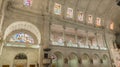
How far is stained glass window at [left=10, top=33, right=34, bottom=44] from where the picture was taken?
16.4m

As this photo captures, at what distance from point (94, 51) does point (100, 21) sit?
785 cm

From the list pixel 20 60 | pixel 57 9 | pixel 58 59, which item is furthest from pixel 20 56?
pixel 57 9

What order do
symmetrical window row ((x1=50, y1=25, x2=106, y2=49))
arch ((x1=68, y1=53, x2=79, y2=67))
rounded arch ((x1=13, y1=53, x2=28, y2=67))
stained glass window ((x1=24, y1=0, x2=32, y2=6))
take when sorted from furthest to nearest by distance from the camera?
symmetrical window row ((x1=50, y1=25, x2=106, y2=49))
arch ((x1=68, y1=53, x2=79, y2=67))
stained glass window ((x1=24, y1=0, x2=32, y2=6))
rounded arch ((x1=13, y1=53, x2=28, y2=67))

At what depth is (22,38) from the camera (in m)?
16.8

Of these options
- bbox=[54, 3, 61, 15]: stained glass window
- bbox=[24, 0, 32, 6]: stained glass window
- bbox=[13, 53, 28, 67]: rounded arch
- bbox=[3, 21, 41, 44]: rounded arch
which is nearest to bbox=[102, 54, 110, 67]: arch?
bbox=[54, 3, 61, 15]: stained glass window

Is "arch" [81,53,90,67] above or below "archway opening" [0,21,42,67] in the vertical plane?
below

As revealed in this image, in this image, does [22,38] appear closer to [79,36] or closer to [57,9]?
[57,9]

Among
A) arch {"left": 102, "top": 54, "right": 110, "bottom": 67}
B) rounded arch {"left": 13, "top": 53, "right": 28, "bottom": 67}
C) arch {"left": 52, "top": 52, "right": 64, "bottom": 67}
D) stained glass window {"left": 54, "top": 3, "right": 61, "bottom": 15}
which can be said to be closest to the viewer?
rounded arch {"left": 13, "top": 53, "right": 28, "bottom": 67}

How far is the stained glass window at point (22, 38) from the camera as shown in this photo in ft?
53.9

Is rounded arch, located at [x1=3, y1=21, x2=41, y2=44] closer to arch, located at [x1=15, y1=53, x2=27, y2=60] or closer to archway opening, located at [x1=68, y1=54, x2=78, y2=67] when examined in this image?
arch, located at [x1=15, y1=53, x2=27, y2=60]

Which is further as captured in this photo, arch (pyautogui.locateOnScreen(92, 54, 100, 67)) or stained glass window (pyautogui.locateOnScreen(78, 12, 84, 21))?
stained glass window (pyautogui.locateOnScreen(78, 12, 84, 21))

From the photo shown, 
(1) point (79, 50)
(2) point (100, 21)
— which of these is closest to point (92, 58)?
(1) point (79, 50)

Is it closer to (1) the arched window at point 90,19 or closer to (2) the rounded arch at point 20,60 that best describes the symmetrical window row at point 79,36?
(1) the arched window at point 90,19

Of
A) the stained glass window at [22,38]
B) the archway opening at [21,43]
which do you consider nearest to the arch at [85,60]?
the archway opening at [21,43]
